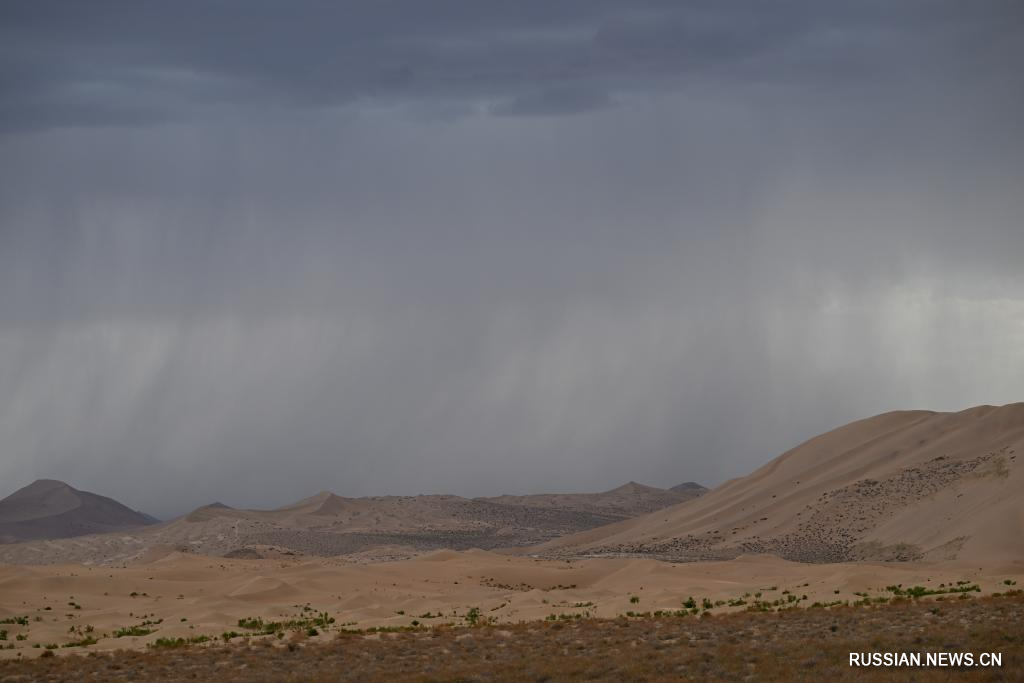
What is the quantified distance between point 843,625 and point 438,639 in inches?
436

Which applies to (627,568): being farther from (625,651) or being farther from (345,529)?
(345,529)

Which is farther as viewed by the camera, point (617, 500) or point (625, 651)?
point (617, 500)

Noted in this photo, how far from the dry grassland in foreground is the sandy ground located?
355 centimetres

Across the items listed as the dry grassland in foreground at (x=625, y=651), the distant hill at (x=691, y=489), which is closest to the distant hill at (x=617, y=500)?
the distant hill at (x=691, y=489)

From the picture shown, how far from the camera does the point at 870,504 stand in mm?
80188

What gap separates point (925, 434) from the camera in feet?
307

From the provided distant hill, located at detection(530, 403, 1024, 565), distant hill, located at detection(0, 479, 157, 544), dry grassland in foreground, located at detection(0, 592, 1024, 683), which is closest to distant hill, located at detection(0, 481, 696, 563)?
distant hill, located at detection(530, 403, 1024, 565)

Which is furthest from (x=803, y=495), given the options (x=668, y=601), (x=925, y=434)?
(x=668, y=601)

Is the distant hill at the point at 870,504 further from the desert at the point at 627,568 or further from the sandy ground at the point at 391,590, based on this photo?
the sandy ground at the point at 391,590

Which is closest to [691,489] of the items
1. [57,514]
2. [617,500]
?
[617,500]

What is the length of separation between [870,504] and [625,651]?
193 feet

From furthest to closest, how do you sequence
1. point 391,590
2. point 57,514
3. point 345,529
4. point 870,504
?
point 57,514, point 345,529, point 870,504, point 391,590

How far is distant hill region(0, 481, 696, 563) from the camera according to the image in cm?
9962

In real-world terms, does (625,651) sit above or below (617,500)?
below
